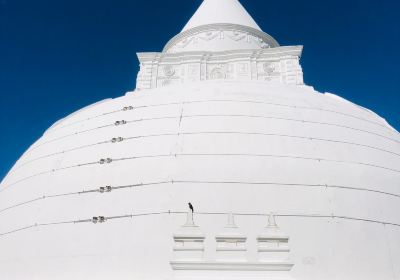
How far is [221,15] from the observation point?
2270 cm

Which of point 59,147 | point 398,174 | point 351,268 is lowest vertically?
point 351,268

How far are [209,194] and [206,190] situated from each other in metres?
0.12

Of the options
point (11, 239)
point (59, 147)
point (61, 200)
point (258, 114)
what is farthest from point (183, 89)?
point (11, 239)

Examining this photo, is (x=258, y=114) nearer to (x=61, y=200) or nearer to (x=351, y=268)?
(x=351, y=268)

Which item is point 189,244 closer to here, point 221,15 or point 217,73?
point 217,73

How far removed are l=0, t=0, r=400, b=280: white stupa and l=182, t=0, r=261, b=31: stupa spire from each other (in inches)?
483

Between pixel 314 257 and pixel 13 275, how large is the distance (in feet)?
21.7

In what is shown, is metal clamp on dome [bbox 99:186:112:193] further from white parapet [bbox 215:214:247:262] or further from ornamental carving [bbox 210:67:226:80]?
ornamental carving [bbox 210:67:226:80]

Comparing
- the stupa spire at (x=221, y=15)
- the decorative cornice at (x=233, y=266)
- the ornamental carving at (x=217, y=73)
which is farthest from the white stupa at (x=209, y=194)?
the stupa spire at (x=221, y=15)

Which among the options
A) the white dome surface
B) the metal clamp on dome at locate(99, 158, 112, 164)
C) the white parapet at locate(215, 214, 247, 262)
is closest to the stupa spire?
the white dome surface

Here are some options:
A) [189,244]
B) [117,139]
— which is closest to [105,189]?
[117,139]

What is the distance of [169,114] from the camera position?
1023 centimetres

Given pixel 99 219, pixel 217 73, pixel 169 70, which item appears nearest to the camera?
pixel 99 219

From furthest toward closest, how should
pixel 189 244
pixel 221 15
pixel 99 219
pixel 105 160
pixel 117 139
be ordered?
pixel 221 15
pixel 117 139
pixel 105 160
pixel 99 219
pixel 189 244
